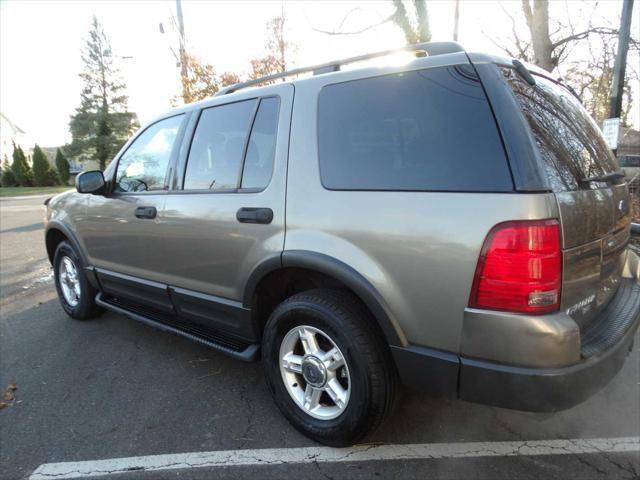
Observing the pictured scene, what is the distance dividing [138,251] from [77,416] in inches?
47.0

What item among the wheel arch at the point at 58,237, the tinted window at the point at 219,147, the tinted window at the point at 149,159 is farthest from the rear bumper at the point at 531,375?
the wheel arch at the point at 58,237

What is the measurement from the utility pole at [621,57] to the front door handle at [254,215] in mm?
7457

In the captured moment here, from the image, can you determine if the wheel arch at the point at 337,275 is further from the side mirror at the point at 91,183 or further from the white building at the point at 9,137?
the white building at the point at 9,137

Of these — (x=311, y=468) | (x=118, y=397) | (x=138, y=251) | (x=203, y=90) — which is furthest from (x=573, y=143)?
(x=203, y=90)

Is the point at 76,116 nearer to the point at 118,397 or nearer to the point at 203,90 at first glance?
the point at 203,90

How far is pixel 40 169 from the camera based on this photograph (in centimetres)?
3672

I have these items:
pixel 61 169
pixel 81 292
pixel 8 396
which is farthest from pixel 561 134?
pixel 61 169

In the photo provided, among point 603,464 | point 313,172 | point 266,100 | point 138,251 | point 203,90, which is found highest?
point 203,90

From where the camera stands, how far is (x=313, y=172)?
7.61 ft

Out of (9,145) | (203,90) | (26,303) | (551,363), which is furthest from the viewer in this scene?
(9,145)

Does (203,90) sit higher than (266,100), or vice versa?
(203,90)

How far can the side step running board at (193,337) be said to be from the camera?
8.89 feet

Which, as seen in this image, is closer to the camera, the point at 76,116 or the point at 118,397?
the point at 118,397

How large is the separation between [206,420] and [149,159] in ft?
6.66
